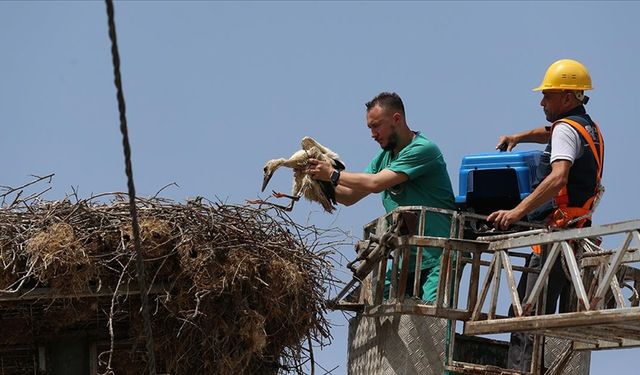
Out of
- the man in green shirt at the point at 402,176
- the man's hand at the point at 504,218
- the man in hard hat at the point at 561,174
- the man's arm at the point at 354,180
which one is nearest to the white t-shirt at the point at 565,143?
the man in hard hat at the point at 561,174

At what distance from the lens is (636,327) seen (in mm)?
14219

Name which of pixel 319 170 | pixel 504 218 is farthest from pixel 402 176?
pixel 504 218

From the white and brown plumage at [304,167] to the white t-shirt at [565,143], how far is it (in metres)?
2.10

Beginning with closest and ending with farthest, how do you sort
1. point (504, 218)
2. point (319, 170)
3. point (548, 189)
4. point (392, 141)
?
point (548, 189)
point (504, 218)
point (319, 170)
point (392, 141)

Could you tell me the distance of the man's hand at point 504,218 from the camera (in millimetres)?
14922

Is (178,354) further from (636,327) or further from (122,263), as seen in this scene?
(636,327)

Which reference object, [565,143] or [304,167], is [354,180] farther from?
[565,143]

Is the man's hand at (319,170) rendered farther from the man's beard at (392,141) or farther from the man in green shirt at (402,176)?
the man's beard at (392,141)

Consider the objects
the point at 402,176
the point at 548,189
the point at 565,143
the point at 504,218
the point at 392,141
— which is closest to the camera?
the point at 548,189

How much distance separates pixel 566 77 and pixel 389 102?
1580 millimetres

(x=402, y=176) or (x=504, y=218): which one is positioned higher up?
(x=402, y=176)

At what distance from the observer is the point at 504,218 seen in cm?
1504

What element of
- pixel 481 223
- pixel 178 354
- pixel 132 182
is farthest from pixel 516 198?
pixel 132 182

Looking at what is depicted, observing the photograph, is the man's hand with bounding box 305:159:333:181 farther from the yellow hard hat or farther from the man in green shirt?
the yellow hard hat
